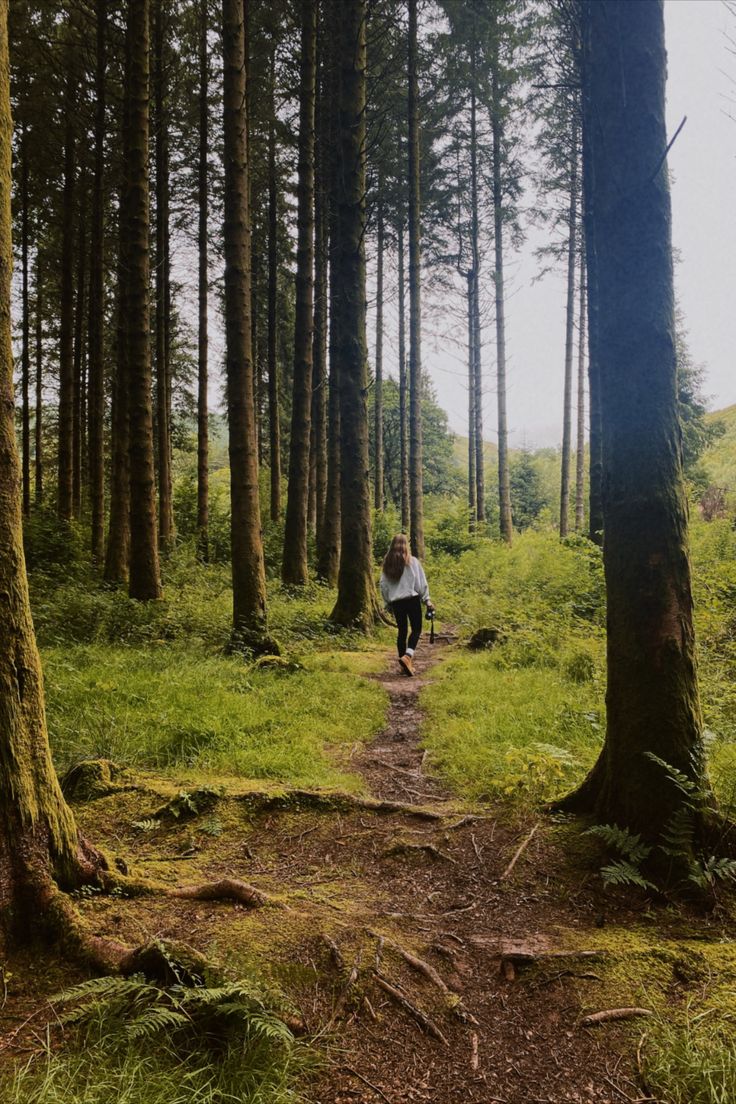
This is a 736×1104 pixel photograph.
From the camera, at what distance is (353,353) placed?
1111 cm

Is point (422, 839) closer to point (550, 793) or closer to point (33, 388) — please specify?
point (550, 793)

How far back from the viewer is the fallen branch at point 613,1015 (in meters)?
2.30

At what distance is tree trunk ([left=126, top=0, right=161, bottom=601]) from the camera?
10.4 meters

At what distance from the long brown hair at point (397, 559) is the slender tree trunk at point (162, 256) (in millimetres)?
11088

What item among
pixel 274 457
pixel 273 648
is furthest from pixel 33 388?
pixel 273 648

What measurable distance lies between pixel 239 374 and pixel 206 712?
5.55m

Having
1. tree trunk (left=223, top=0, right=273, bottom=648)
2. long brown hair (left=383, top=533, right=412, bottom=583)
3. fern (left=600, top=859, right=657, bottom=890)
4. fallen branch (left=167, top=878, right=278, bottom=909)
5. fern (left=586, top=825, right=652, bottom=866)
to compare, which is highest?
tree trunk (left=223, top=0, right=273, bottom=648)

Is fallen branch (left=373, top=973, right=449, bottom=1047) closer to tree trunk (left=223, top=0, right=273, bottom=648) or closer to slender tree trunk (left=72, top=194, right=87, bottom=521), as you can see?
tree trunk (left=223, top=0, right=273, bottom=648)

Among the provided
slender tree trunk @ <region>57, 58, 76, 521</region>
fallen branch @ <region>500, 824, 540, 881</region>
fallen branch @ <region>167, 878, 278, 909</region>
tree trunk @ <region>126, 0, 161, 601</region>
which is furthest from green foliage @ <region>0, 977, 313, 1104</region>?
slender tree trunk @ <region>57, 58, 76, 521</region>

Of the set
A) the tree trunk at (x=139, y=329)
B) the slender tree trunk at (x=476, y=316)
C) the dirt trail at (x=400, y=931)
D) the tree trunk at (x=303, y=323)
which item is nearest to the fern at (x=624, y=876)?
the dirt trail at (x=400, y=931)

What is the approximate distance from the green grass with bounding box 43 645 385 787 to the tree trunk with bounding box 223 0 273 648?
4.43 ft

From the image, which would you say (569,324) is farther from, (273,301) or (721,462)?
(721,462)

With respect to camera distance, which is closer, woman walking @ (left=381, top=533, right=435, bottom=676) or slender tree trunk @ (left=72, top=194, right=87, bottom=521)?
woman walking @ (left=381, top=533, right=435, bottom=676)

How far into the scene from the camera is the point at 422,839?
12.5 feet
